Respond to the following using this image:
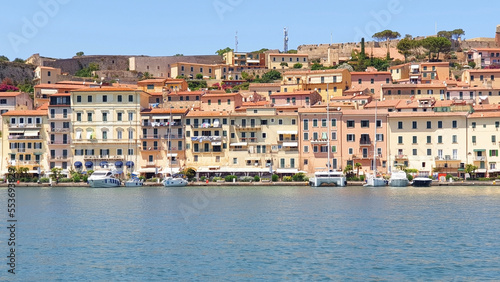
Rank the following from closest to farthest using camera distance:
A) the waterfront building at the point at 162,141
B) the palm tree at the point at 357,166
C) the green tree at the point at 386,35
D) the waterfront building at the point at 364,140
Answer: the palm tree at the point at 357,166, the waterfront building at the point at 364,140, the waterfront building at the point at 162,141, the green tree at the point at 386,35

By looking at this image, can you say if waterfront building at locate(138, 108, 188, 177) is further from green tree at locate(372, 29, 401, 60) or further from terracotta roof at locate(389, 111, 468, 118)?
green tree at locate(372, 29, 401, 60)

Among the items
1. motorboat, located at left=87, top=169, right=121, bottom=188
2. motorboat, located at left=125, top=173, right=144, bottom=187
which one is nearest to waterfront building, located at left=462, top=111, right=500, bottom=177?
motorboat, located at left=125, top=173, right=144, bottom=187

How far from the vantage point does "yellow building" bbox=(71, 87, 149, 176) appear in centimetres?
7425

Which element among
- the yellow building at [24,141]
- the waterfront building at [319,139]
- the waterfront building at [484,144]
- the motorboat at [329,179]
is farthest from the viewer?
the yellow building at [24,141]

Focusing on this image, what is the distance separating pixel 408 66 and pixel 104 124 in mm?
39222

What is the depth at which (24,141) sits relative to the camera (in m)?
74.6

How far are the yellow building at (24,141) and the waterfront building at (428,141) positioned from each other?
95.2ft

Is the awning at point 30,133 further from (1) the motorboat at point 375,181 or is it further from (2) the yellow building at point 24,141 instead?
(1) the motorboat at point 375,181

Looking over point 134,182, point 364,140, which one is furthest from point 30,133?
point 364,140

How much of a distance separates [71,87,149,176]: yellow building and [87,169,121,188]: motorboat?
282cm

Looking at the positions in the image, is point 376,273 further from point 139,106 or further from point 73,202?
point 139,106

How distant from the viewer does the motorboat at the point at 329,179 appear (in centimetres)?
6844

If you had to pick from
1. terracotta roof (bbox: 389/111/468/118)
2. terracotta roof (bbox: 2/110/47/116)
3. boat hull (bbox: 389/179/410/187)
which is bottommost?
boat hull (bbox: 389/179/410/187)

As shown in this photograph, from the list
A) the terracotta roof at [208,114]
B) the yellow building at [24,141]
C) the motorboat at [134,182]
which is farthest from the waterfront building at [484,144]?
the yellow building at [24,141]
